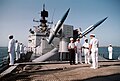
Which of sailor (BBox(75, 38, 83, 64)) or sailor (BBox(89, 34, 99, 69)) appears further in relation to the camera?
sailor (BBox(75, 38, 83, 64))

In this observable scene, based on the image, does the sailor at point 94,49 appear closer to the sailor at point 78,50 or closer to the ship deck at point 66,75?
the ship deck at point 66,75

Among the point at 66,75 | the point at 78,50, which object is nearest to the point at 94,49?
the point at 66,75

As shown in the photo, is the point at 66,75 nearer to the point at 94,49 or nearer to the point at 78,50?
the point at 94,49

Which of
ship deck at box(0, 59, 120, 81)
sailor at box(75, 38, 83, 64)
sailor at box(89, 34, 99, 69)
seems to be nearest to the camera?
ship deck at box(0, 59, 120, 81)

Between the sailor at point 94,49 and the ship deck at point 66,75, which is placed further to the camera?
the sailor at point 94,49

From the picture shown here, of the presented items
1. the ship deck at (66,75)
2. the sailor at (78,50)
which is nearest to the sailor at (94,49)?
the ship deck at (66,75)

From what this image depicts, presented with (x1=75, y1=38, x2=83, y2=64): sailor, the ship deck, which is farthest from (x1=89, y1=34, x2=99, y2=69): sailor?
(x1=75, y1=38, x2=83, y2=64): sailor

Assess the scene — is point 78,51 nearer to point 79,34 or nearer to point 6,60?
point 6,60

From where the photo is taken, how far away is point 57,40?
19.9 metres

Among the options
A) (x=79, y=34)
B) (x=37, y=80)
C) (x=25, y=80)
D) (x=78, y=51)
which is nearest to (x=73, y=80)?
(x=37, y=80)

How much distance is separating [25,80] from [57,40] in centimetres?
1373

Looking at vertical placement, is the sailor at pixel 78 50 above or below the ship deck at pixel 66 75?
above

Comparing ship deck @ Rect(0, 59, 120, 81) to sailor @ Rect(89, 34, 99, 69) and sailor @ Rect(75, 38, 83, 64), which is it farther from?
sailor @ Rect(75, 38, 83, 64)

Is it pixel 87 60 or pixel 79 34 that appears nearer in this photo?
pixel 87 60
